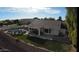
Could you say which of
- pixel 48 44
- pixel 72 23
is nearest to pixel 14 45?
pixel 48 44

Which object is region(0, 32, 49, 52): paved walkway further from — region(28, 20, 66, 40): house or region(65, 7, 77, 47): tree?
region(65, 7, 77, 47): tree

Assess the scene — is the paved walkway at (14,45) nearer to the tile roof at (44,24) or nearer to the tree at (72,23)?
the tile roof at (44,24)

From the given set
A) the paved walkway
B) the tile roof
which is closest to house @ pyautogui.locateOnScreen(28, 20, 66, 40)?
the tile roof

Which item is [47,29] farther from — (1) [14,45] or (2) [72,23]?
(1) [14,45]

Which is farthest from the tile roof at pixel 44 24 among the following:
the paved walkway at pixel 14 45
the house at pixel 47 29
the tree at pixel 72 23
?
the paved walkway at pixel 14 45
